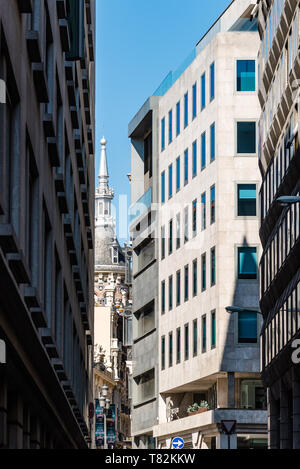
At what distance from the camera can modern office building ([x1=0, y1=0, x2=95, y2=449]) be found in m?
17.1

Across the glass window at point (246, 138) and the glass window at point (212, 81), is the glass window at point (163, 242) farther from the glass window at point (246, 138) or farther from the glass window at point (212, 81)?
the glass window at point (212, 81)

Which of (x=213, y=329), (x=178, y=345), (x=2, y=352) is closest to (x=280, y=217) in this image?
(x=213, y=329)

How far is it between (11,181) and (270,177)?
33603 mm

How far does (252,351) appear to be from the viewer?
67.4 meters

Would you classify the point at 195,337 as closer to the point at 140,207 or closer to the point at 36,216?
the point at 140,207

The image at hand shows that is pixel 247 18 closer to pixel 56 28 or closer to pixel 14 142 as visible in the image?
pixel 56 28

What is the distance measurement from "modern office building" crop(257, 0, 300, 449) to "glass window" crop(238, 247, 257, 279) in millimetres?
14478

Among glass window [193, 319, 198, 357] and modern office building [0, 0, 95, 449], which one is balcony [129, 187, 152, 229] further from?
modern office building [0, 0, 95, 449]

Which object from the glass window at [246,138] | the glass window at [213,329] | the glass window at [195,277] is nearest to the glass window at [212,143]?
the glass window at [246,138]

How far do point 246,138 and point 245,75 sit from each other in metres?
3.45

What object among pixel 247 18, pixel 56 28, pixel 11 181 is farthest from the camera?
pixel 247 18

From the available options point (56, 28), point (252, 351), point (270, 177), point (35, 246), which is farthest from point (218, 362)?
point (35, 246)

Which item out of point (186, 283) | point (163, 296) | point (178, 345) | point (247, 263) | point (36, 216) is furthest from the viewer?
point (163, 296)

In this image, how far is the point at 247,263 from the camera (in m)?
69.1
